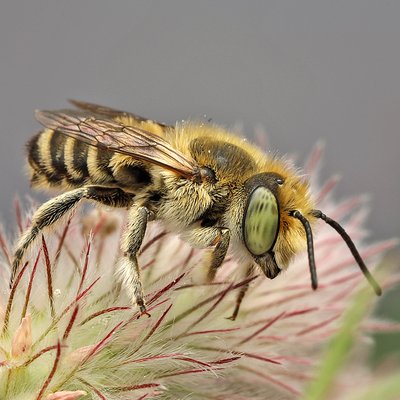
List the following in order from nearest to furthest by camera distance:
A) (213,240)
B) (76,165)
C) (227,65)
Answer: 1. (213,240)
2. (76,165)
3. (227,65)

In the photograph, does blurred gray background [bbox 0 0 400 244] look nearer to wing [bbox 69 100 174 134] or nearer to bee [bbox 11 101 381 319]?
wing [bbox 69 100 174 134]

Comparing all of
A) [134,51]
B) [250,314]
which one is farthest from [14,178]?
[250,314]

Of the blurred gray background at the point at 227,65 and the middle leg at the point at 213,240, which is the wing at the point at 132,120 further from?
the blurred gray background at the point at 227,65

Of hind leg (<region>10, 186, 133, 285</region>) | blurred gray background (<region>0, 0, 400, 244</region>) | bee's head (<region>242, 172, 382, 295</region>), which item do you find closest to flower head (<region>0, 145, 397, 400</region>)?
hind leg (<region>10, 186, 133, 285</region>)

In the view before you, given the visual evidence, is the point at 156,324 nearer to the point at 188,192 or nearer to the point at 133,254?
the point at 133,254

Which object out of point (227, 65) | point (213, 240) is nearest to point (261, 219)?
point (213, 240)

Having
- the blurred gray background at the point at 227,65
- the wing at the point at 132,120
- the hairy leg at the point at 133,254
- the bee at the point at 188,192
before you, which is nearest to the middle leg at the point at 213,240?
the bee at the point at 188,192

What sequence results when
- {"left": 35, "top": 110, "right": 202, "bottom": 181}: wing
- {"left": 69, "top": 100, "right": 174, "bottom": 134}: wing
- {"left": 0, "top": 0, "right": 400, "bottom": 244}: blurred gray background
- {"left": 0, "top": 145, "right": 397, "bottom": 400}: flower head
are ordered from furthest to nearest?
{"left": 0, "top": 0, "right": 400, "bottom": 244}: blurred gray background, {"left": 69, "top": 100, "right": 174, "bottom": 134}: wing, {"left": 35, "top": 110, "right": 202, "bottom": 181}: wing, {"left": 0, "top": 145, "right": 397, "bottom": 400}: flower head
